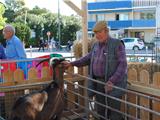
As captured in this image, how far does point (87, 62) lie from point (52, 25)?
5504cm

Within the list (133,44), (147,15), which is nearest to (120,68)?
(133,44)

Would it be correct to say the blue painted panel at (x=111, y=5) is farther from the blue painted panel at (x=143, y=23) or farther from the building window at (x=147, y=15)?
the blue painted panel at (x=143, y=23)

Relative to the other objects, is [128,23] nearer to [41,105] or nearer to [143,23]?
[143,23]

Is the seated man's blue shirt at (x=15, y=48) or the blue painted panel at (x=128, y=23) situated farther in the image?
the blue painted panel at (x=128, y=23)

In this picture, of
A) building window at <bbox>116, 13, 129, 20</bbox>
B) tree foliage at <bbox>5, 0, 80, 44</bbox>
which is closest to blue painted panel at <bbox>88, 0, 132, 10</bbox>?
building window at <bbox>116, 13, 129, 20</bbox>

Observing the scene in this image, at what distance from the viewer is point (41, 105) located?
4.38 metres

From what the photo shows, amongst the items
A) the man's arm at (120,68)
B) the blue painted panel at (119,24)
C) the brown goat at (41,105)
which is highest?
the blue painted panel at (119,24)

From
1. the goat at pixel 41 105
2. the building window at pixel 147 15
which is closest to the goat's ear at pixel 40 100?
the goat at pixel 41 105

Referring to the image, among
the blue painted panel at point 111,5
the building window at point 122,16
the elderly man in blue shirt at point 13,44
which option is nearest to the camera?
the elderly man in blue shirt at point 13,44

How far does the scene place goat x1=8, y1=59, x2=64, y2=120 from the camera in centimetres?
421

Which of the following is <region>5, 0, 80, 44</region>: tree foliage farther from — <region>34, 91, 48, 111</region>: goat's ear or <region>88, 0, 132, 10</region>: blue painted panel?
<region>34, 91, 48, 111</region>: goat's ear

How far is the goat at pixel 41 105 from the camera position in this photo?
4.21m

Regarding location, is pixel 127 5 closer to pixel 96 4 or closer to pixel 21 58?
pixel 96 4

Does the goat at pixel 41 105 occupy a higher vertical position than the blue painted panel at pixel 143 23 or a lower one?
lower
